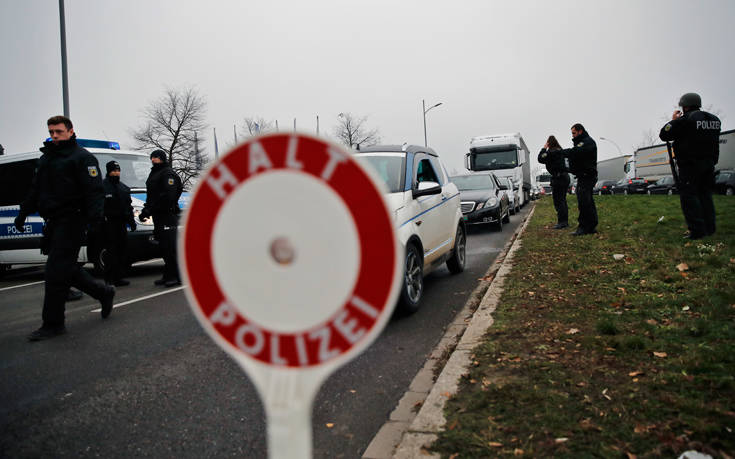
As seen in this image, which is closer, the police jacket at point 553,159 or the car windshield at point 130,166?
the car windshield at point 130,166

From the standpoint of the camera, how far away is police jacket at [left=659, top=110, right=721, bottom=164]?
6.90 m

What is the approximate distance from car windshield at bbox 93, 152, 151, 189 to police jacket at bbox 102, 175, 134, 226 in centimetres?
162

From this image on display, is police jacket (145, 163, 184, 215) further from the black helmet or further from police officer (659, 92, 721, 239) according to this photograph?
the black helmet

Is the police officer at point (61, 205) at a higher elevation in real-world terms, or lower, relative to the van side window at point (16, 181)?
lower

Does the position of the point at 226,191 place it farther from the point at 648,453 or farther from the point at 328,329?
the point at 648,453

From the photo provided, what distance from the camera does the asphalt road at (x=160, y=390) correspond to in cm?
283

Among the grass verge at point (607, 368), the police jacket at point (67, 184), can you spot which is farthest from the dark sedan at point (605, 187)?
the police jacket at point (67, 184)

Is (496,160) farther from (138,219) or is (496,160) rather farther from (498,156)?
(138,219)

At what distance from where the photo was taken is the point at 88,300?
23.0 ft

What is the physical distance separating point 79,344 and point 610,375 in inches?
179

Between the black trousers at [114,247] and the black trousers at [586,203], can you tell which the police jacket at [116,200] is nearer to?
the black trousers at [114,247]

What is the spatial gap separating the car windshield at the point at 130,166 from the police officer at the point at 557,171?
811cm

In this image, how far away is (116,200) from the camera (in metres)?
7.82

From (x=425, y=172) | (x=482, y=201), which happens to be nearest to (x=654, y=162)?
(x=482, y=201)
